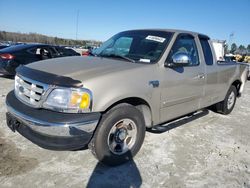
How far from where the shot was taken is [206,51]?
4965 mm

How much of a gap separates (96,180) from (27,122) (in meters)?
1.09

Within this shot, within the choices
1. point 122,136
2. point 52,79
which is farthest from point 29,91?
point 122,136

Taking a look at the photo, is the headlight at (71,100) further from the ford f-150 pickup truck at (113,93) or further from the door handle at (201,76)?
the door handle at (201,76)

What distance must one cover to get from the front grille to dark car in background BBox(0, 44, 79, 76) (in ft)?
19.0

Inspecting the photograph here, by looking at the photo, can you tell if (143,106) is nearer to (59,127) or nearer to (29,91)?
(59,127)

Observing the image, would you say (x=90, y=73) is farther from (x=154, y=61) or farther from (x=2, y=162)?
(x=2, y=162)

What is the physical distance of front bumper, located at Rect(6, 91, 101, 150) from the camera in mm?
2826

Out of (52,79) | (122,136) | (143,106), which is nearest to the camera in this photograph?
(52,79)

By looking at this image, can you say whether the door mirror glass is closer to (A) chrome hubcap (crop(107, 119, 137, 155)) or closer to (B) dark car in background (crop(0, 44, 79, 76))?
(A) chrome hubcap (crop(107, 119, 137, 155))

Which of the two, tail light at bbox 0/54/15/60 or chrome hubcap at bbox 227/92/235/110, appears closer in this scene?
chrome hubcap at bbox 227/92/235/110

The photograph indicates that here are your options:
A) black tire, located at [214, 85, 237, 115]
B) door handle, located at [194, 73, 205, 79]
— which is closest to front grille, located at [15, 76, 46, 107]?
door handle, located at [194, 73, 205, 79]

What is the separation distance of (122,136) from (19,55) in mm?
6934

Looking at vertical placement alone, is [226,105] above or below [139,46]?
below

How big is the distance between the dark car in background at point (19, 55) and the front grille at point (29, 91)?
5798 millimetres
